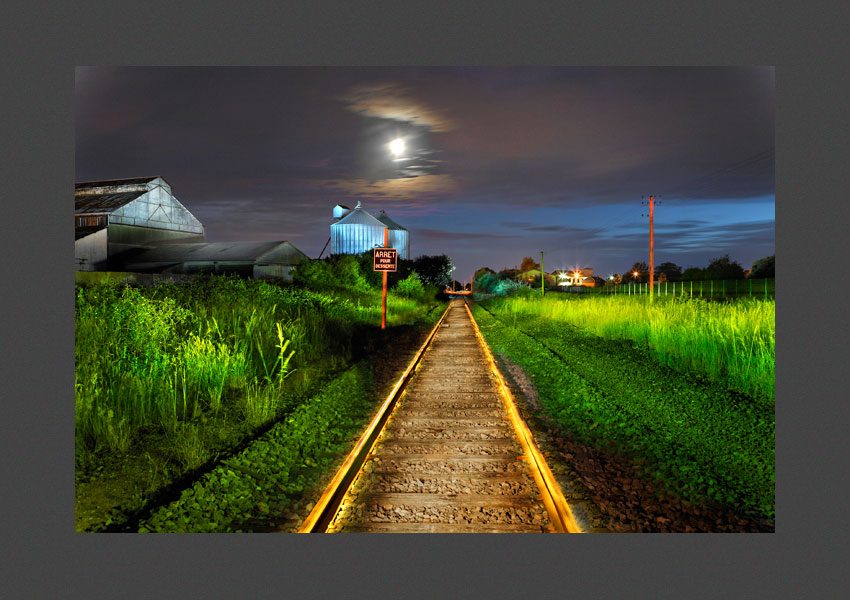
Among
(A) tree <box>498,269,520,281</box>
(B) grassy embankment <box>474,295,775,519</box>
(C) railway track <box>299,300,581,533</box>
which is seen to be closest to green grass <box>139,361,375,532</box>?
(C) railway track <box>299,300,581,533</box>

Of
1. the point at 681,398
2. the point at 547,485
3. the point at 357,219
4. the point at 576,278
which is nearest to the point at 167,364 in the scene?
the point at 547,485

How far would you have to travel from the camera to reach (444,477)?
5.12 meters

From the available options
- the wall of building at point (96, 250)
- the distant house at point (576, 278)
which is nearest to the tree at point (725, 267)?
the wall of building at point (96, 250)

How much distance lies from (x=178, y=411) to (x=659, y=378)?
7900mm

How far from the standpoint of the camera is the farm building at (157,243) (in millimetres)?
27188

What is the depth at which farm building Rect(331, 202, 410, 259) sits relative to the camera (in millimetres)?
12388

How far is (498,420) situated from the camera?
7289 mm

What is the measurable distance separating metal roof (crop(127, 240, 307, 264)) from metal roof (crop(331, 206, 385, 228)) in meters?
20.6

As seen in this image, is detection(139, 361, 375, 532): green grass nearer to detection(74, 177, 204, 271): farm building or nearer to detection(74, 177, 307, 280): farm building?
detection(74, 177, 204, 271): farm building

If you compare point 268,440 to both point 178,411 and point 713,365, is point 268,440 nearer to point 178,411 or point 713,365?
point 178,411

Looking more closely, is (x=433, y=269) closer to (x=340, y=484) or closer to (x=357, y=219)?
(x=357, y=219)

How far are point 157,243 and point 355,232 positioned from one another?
24335 mm

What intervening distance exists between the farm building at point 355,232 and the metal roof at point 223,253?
59.0ft

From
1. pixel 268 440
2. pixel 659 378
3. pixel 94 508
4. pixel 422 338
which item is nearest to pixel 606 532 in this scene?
pixel 268 440
